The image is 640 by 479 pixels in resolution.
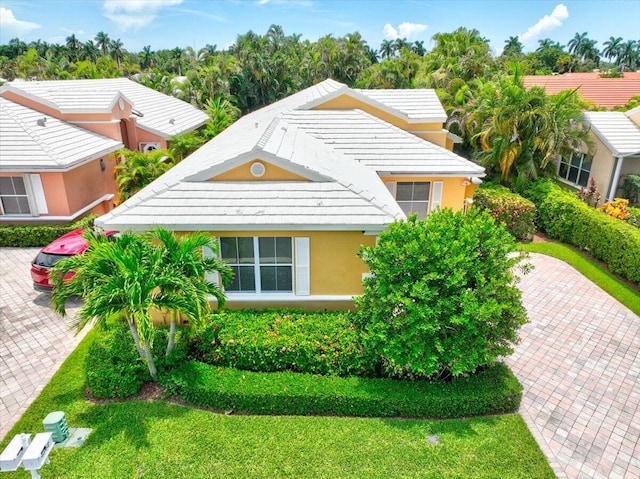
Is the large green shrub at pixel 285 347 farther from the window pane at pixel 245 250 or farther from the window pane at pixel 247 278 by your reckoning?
the window pane at pixel 245 250

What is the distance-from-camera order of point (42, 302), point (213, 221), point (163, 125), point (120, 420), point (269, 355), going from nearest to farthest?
point (120, 420) < point (269, 355) < point (213, 221) < point (42, 302) < point (163, 125)

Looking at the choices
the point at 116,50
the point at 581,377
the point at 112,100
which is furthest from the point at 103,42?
the point at 581,377

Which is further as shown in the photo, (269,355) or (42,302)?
(42,302)

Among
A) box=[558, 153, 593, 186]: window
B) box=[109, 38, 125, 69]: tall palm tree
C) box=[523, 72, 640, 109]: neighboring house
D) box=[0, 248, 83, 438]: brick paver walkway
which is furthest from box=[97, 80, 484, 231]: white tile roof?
box=[109, 38, 125, 69]: tall palm tree

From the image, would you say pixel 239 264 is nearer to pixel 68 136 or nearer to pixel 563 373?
pixel 563 373

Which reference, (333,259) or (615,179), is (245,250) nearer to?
(333,259)

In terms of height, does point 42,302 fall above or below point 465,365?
below

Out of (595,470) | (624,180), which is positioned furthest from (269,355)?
(624,180)
